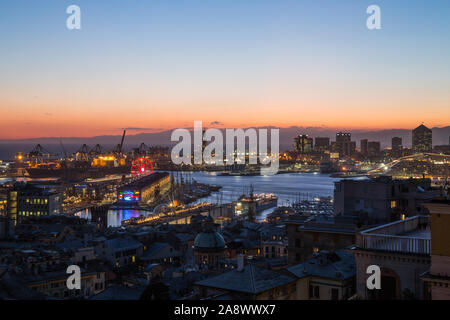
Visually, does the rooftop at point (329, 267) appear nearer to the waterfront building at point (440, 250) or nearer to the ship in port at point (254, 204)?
the waterfront building at point (440, 250)

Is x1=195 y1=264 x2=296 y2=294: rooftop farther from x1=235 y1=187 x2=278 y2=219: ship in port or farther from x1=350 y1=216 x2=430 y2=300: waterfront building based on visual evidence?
x1=235 y1=187 x2=278 y2=219: ship in port

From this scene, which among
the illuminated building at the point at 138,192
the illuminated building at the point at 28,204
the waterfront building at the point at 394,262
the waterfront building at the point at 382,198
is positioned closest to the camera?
the waterfront building at the point at 394,262

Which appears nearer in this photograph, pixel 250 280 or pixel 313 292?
pixel 250 280

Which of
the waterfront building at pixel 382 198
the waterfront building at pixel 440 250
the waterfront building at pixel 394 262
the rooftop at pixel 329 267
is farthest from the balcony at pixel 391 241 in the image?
the waterfront building at pixel 382 198

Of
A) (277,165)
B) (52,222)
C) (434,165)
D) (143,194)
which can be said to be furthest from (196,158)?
(52,222)

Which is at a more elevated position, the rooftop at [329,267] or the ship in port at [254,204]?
the rooftop at [329,267]

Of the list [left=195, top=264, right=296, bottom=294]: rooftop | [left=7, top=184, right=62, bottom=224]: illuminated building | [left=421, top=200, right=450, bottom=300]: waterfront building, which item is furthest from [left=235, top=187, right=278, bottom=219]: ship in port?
[left=421, top=200, right=450, bottom=300]: waterfront building

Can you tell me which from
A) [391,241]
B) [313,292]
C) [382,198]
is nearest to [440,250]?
[391,241]

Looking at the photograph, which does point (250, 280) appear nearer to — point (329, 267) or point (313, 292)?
point (313, 292)

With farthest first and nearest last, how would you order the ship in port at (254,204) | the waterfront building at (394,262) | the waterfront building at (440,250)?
the ship in port at (254,204) → the waterfront building at (394,262) → the waterfront building at (440,250)

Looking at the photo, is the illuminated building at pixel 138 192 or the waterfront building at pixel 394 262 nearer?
the waterfront building at pixel 394 262
